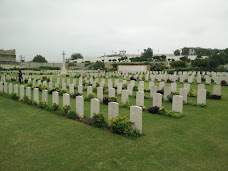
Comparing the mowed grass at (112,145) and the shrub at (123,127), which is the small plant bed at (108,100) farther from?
the shrub at (123,127)

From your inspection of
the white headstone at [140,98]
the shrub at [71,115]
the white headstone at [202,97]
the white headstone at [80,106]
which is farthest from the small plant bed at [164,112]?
the shrub at [71,115]

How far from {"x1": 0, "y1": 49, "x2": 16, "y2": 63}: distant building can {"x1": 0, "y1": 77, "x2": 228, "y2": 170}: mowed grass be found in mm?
83900

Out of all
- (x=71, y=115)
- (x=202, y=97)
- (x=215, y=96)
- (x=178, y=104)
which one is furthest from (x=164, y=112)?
(x=215, y=96)

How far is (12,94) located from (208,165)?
463 inches

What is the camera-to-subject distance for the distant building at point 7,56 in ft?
279

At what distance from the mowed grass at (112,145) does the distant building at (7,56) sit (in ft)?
275

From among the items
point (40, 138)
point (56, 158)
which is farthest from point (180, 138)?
point (40, 138)

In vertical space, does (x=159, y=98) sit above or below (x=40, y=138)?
above

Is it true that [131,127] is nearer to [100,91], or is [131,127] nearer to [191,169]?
[191,169]

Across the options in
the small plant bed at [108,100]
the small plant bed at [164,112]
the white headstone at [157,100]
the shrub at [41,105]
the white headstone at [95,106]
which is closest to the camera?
the white headstone at [95,106]

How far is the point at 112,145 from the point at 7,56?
9085cm

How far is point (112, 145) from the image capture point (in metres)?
6.25

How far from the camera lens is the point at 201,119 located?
8.80 m

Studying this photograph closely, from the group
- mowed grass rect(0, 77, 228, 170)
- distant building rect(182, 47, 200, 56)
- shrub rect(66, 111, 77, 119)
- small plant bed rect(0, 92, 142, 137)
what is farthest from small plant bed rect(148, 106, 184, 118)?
distant building rect(182, 47, 200, 56)
